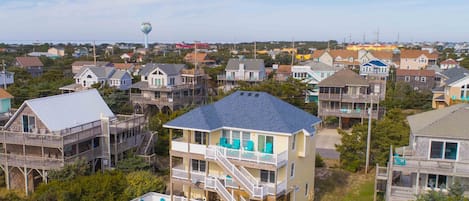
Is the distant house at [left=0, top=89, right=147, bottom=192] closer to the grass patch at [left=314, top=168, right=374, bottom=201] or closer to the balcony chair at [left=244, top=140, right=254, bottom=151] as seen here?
the balcony chair at [left=244, top=140, right=254, bottom=151]

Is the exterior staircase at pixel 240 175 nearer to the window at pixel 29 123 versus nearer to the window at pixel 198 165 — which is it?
the window at pixel 198 165

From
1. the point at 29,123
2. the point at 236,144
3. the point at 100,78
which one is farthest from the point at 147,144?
the point at 100,78

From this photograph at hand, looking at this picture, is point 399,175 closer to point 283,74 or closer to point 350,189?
point 350,189

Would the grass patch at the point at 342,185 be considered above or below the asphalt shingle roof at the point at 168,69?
below

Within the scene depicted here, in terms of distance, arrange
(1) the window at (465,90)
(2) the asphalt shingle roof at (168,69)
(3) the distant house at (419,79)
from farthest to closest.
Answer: (3) the distant house at (419,79), (2) the asphalt shingle roof at (168,69), (1) the window at (465,90)

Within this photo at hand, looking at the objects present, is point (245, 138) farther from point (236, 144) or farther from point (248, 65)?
point (248, 65)

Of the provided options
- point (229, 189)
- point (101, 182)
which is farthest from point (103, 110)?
point (229, 189)

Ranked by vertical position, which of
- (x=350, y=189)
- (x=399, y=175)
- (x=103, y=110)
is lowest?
(x=350, y=189)

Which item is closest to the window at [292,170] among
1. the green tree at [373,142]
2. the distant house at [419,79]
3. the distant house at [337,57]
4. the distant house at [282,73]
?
the green tree at [373,142]
